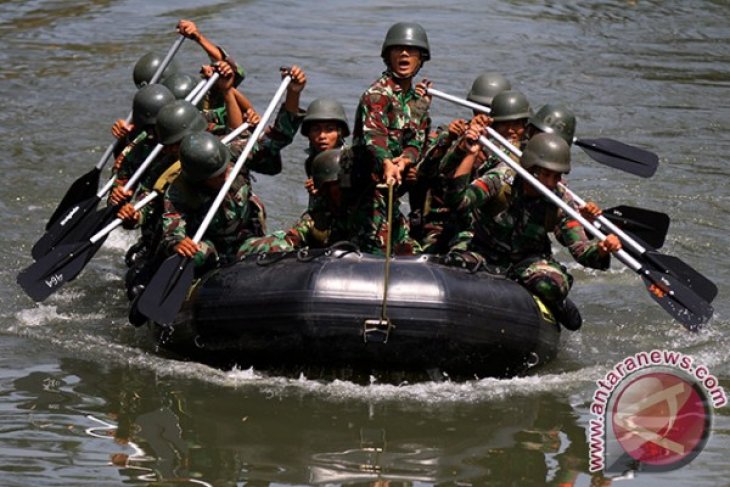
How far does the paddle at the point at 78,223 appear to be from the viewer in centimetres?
1062

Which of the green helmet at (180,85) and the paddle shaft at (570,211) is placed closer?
the paddle shaft at (570,211)

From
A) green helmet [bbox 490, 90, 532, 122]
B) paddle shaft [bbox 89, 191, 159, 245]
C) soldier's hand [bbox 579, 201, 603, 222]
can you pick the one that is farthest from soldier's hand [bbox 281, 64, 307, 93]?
soldier's hand [bbox 579, 201, 603, 222]

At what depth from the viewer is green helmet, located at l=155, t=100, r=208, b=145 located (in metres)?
→ 9.73

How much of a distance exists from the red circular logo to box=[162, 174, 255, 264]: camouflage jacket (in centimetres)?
267

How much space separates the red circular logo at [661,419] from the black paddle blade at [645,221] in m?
1.16

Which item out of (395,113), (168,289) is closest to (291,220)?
(395,113)

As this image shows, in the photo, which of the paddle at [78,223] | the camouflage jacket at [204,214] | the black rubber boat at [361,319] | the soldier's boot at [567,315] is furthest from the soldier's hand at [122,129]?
the soldier's boot at [567,315]

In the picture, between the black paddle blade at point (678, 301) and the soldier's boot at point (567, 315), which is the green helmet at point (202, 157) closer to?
the soldier's boot at point (567, 315)

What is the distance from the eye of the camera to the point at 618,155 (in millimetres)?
10031

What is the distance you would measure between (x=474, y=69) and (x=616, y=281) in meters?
8.02

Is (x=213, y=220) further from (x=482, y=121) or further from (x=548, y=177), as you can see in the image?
(x=548, y=177)

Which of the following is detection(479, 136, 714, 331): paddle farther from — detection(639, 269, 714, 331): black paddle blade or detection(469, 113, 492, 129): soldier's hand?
detection(469, 113, 492, 129): soldier's hand

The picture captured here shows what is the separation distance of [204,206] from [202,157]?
0.41 m

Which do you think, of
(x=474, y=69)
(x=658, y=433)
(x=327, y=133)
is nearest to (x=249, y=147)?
(x=327, y=133)
